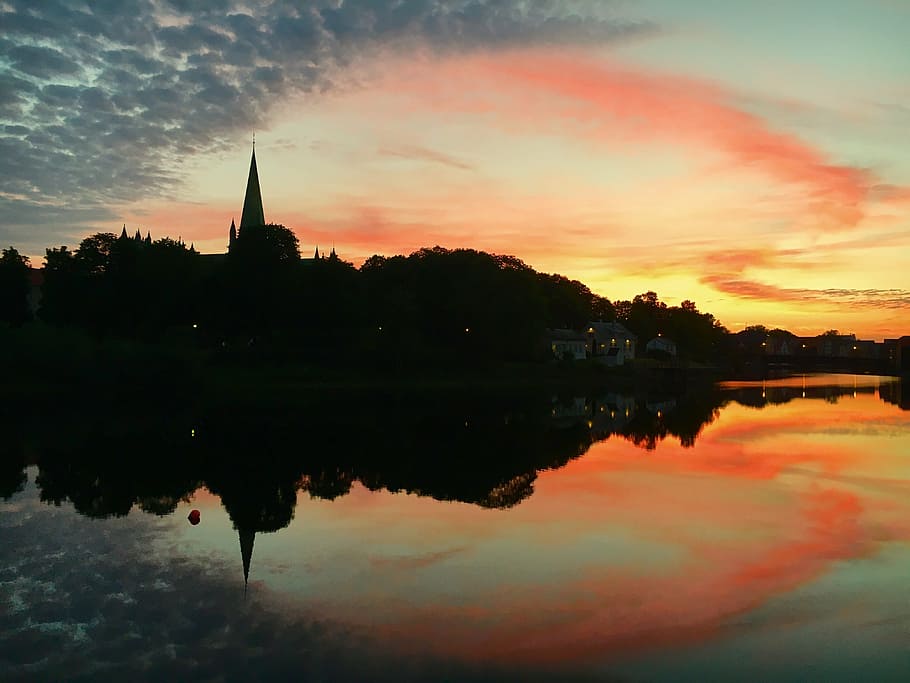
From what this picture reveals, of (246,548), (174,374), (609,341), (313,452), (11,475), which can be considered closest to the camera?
(246,548)

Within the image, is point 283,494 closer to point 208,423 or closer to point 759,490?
point 759,490

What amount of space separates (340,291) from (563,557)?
67192mm

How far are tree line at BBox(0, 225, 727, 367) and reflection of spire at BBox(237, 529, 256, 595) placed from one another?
51.1 metres

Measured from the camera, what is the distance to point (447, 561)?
690 inches

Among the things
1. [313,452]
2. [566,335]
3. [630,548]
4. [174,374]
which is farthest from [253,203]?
[630,548]

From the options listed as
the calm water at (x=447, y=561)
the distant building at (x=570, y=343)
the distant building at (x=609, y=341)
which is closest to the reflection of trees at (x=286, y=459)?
the calm water at (x=447, y=561)

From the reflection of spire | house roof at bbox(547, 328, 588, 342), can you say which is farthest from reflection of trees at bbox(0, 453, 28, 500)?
house roof at bbox(547, 328, 588, 342)

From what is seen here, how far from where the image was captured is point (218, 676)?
1118 cm

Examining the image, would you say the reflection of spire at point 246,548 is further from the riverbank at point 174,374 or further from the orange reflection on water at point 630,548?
the riverbank at point 174,374

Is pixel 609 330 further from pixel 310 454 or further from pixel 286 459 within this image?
pixel 286 459

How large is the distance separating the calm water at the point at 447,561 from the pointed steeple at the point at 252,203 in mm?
105750

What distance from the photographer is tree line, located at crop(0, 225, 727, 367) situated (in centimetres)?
8038

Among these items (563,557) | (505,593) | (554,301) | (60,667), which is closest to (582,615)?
(505,593)

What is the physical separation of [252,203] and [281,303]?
65.1 m
